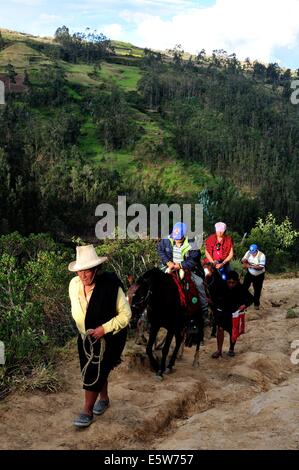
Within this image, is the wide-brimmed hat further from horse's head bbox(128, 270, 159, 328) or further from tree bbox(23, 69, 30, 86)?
tree bbox(23, 69, 30, 86)

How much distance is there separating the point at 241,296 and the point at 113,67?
139 metres

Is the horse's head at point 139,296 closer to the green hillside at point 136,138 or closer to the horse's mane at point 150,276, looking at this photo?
the horse's mane at point 150,276

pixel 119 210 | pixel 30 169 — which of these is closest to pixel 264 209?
pixel 119 210

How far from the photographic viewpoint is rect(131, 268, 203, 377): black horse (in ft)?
21.8

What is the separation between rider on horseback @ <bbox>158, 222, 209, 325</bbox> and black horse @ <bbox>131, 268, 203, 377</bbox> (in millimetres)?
385

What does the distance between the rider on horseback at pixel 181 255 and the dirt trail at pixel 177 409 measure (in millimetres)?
1433

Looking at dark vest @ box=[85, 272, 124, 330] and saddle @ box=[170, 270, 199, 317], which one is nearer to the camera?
dark vest @ box=[85, 272, 124, 330]

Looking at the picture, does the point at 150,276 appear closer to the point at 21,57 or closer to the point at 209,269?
the point at 209,269

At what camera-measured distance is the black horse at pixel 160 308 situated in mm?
6638

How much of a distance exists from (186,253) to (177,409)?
267 cm

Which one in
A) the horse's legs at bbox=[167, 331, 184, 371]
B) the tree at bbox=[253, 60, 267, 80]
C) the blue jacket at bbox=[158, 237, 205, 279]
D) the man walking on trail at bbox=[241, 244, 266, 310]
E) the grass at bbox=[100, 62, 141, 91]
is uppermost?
the tree at bbox=[253, 60, 267, 80]

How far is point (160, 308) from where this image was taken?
7316 millimetres

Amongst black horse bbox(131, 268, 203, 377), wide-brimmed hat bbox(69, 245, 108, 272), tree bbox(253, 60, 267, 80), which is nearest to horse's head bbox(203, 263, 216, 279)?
black horse bbox(131, 268, 203, 377)
